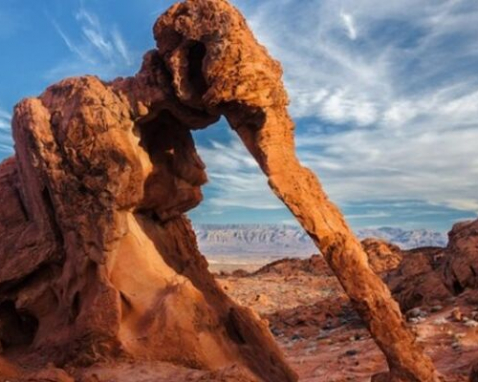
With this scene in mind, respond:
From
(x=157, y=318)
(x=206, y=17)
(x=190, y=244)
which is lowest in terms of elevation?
(x=157, y=318)

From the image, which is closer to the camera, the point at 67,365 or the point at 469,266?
the point at 67,365

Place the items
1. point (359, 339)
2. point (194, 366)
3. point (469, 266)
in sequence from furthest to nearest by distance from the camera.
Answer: point (469, 266)
point (359, 339)
point (194, 366)

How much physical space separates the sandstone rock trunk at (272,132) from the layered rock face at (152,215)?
2 cm

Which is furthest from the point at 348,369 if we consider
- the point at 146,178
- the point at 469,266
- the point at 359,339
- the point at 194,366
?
the point at 469,266

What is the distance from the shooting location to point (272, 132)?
8828 mm

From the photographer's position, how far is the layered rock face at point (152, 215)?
8.65m

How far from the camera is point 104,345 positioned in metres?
8.88

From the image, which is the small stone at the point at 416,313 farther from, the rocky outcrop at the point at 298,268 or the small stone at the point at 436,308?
the rocky outcrop at the point at 298,268

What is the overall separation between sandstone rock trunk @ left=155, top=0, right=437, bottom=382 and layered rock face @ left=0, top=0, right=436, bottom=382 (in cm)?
2

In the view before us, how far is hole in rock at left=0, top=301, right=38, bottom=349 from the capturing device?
11.0m

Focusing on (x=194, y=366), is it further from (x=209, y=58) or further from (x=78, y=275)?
(x=209, y=58)

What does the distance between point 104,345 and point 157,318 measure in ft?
3.05

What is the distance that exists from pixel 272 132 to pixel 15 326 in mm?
6515

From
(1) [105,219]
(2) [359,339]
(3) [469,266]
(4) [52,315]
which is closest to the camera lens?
(1) [105,219]
